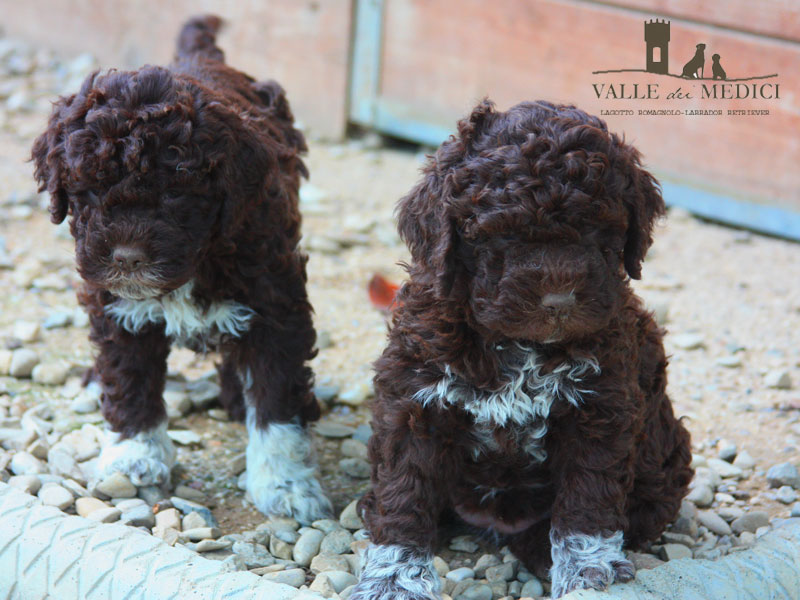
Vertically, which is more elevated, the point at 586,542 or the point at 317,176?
the point at 317,176

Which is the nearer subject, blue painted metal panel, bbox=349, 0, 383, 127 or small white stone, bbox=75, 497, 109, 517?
small white stone, bbox=75, 497, 109, 517

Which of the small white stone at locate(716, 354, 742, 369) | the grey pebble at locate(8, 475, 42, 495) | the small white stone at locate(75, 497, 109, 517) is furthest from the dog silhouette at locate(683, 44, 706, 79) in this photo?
the grey pebble at locate(8, 475, 42, 495)

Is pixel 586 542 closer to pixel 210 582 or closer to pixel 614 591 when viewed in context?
pixel 614 591

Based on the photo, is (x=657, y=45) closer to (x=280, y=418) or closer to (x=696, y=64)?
(x=696, y=64)

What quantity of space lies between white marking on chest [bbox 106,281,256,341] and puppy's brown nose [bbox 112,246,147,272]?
499 mm

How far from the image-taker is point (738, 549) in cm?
414

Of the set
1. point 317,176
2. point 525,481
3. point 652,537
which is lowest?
point 652,537

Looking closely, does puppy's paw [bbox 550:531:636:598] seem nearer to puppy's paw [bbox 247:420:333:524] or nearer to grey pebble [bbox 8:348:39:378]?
puppy's paw [bbox 247:420:333:524]

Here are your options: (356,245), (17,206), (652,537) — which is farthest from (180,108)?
(17,206)

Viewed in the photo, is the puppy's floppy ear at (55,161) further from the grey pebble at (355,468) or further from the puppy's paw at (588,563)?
the puppy's paw at (588,563)

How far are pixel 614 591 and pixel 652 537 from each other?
745 mm

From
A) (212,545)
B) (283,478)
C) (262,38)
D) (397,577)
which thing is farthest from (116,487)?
(262,38)

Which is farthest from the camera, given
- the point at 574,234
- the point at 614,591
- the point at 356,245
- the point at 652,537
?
the point at 356,245

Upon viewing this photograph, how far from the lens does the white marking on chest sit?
4.45m
